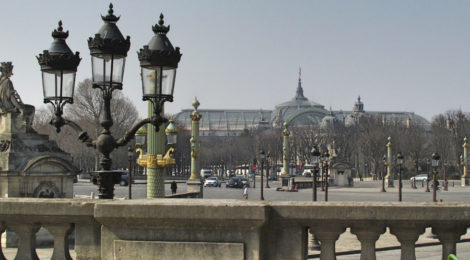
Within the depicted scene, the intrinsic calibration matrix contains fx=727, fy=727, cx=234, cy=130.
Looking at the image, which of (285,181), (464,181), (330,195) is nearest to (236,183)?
(285,181)

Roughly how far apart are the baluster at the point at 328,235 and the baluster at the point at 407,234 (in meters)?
0.48

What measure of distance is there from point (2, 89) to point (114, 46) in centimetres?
990

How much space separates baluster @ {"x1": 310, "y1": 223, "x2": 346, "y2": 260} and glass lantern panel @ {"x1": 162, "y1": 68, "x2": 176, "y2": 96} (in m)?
5.71

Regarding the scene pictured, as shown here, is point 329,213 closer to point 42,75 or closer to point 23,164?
point 42,75

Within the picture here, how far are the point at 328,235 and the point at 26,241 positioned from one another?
289 cm

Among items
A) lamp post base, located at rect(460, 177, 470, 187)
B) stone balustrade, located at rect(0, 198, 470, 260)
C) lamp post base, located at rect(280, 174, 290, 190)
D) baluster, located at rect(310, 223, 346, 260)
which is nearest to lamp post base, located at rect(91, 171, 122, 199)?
stone balustrade, located at rect(0, 198, 470, 260)

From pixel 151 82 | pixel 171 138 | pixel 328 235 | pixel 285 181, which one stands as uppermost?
pixel 151 82

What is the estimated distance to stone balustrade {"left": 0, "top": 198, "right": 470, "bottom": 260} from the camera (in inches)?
246

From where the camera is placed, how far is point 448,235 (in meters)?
6.49

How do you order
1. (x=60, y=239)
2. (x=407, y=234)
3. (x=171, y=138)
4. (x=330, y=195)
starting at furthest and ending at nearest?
(x=330, y=195)
(x=171, y=138)
(x=60, y=239)
(x=407, y=234)

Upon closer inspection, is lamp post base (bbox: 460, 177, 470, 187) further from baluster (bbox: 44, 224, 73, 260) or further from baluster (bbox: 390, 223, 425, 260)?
baluster (bbox: 44, 224, 73, 260)

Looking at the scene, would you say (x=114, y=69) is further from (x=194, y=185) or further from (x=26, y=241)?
(x=194, y=185)

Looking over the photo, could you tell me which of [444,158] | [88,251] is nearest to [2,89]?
[88,251]

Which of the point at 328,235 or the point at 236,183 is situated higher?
the point at 328,235
